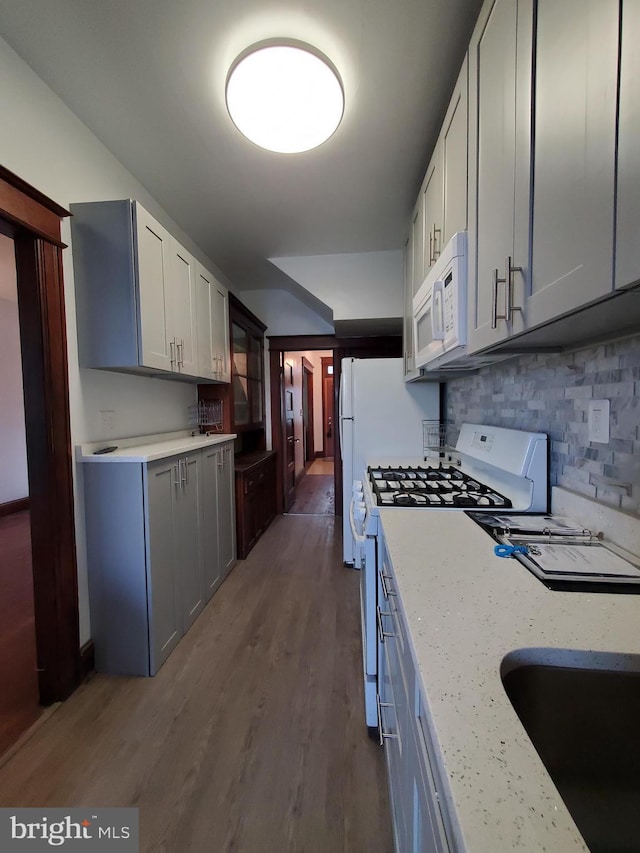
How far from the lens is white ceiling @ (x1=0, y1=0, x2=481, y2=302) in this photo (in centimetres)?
123

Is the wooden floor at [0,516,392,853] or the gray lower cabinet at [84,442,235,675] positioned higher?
the gray lower cabinet at [84,442,235,675]

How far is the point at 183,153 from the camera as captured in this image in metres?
1.86

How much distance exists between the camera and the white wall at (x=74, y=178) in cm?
138

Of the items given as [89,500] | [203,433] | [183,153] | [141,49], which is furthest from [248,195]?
[89,500]

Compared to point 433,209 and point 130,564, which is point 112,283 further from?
point 433,209

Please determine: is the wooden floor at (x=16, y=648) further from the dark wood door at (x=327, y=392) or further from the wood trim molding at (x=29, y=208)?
the dark wood door at (x=327, y=392)

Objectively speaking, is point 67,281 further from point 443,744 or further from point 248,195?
point 443,744

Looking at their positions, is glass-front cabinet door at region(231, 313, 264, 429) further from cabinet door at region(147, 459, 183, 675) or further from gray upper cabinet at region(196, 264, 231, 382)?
cabinet door at region(147, 459, 183, 675)

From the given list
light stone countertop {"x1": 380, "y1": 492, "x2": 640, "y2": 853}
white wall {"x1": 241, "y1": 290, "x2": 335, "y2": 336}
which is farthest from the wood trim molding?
white wall {"x1": 241, "y1": 290, "x2": 335, "y2": 336}

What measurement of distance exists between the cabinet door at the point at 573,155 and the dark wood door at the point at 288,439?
12.0 ft

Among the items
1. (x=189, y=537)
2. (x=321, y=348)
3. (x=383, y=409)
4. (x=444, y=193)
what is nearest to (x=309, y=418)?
(x=321, y=348)

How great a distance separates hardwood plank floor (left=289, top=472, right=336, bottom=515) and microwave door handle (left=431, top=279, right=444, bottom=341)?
10.3 feet

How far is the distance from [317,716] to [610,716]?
3.96 feet

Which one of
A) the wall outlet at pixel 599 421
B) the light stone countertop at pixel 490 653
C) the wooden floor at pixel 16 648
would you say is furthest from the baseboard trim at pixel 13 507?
the wall outlet at pixel 599 421
